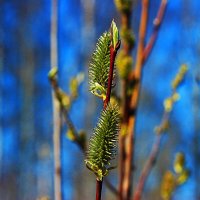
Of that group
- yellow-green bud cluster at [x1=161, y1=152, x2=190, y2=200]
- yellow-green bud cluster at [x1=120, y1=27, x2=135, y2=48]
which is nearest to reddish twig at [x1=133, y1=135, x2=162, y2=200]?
yellow-green bud cluster at [x1=161, y1=152, x2=190, y2=200]

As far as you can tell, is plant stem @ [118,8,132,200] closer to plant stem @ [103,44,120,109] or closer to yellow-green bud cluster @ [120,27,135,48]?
yellow-green bud cluster @ [120,27,135,48]

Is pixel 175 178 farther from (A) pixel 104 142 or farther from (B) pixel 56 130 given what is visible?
(A) pixel 104 142

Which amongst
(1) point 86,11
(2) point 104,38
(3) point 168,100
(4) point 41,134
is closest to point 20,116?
→ (4) point 41,134

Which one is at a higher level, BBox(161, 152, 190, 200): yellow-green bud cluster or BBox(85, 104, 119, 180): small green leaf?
BBox(161, 152, 190, 200): yellow-green bud cluster

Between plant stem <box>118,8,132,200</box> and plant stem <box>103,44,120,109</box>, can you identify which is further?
plant stem <box>118,8,132,200</box>

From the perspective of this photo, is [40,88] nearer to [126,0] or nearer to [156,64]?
[156,64]

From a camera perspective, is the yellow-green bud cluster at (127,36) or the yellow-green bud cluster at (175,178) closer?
the yellow-green bud cluster at (127,36)

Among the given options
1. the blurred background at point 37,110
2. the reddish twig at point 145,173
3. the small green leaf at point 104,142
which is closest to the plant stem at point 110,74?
the small green leaf at point 104,142

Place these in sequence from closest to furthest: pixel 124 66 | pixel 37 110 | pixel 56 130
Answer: pixel 124 66, pixel 56 130, pixel 37 110

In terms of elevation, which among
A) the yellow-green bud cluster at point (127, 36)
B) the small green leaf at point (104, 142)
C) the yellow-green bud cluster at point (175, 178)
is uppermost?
the yellow-green bud cluster at point (127, 36)

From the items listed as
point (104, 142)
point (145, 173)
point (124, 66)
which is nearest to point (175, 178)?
point (145, 173)

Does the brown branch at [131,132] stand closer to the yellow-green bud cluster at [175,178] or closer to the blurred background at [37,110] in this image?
the yellow-green bud cluster at [175,178]

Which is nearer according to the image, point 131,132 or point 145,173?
point 131,132
